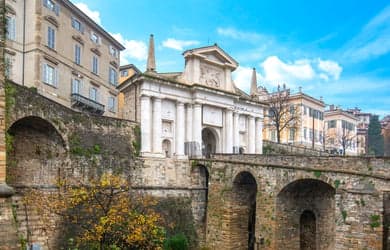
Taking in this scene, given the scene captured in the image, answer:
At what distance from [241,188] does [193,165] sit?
4133 millimetres

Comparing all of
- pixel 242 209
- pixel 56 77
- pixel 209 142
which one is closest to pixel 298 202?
pixel 242 209

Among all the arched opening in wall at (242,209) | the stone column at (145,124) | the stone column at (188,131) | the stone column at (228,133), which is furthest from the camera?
the stone column at (228,133)

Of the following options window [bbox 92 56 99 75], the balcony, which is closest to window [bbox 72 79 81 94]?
the balcony

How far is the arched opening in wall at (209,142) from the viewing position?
28797 millimetres

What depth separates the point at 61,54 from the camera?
3136cm

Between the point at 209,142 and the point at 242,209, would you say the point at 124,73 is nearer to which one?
the point at 209,142

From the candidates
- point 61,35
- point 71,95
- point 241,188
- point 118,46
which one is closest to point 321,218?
point 241,188

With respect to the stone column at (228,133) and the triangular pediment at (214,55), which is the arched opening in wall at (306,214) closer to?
the stone column at (228,133)

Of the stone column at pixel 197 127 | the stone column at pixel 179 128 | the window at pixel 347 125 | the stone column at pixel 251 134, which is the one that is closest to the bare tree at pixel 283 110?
the stone column at pixel 251 134

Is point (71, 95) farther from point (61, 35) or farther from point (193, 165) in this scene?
point (193, 165)

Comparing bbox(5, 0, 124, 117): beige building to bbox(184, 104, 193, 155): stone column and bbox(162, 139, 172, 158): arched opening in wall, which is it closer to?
bbox(162, 139, 172, 158): arched opening in wall

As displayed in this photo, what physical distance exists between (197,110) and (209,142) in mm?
4177

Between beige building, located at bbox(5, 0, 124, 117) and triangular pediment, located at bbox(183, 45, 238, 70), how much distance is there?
38.0 ft

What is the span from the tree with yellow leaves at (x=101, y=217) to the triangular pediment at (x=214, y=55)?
1089cm
